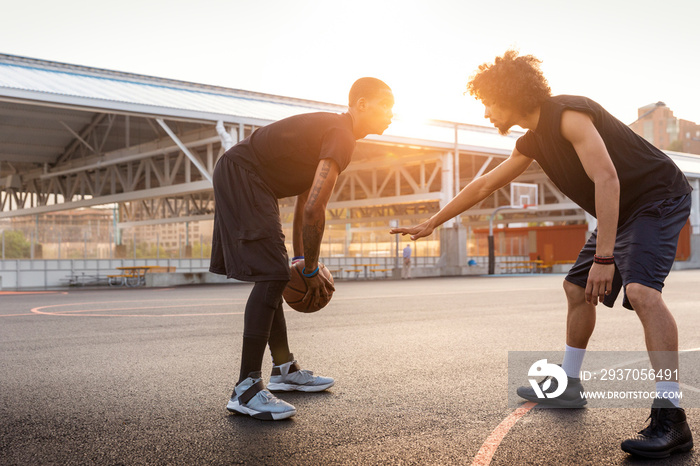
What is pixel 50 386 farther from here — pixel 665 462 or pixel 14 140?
pixel 14 140

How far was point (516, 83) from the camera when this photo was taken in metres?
3.34

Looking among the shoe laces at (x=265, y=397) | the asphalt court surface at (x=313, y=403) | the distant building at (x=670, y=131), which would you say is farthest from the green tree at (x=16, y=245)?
the distant building at (x=670, y=131)

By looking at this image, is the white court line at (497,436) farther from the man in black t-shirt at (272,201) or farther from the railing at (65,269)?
the railing at (65,269)

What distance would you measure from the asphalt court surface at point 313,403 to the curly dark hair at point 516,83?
1662mm

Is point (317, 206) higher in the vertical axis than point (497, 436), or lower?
higher

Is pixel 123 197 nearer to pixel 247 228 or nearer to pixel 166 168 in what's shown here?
pixel 166 168

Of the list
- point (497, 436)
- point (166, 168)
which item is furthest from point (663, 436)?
point (166, 168)

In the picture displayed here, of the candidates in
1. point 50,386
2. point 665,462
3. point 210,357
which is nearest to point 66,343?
point 210,357

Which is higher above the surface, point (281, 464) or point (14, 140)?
point (14, 140)

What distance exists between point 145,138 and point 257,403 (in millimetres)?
32049

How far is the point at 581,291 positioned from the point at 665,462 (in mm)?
1086

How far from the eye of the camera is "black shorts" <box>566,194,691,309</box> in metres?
3.09

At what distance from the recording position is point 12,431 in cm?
332

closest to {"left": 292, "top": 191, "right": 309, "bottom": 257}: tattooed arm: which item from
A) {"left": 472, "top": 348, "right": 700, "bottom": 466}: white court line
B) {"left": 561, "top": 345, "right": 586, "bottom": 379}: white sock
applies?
{"left": 472, "top": 348, "right": 700, "bottom": 466}: white court line
